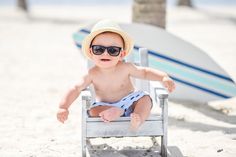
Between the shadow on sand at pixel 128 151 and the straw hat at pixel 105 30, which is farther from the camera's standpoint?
the shadow on sand at pixel 128 151

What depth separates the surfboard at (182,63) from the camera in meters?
5.79

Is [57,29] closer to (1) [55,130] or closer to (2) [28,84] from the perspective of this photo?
(2) [28,84]

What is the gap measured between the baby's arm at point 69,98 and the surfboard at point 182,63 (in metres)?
1.90

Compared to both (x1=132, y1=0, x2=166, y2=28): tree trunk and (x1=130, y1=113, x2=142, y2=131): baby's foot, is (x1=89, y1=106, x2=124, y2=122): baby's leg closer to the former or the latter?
(x1=130, y1=113, x2=142, y2=131): baby's foot

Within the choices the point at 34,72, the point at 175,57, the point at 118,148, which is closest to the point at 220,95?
the point at 175,57

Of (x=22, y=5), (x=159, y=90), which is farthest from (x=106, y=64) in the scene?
(x=22, y=5)

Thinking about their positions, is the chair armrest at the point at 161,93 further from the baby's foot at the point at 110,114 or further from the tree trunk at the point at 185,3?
the tree trunk at the point at 185,3

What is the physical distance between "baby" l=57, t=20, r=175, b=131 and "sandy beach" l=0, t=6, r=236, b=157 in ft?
1.40

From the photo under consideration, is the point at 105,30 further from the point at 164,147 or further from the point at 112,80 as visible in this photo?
the point at 164,147

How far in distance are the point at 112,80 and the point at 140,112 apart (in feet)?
1.30

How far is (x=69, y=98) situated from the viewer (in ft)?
12.6

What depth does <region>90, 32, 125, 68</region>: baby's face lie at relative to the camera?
12.7 ft

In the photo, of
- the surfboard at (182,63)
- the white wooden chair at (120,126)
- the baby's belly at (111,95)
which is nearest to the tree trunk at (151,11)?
the surfboard at (182,63)

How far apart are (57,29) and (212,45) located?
220 inches
